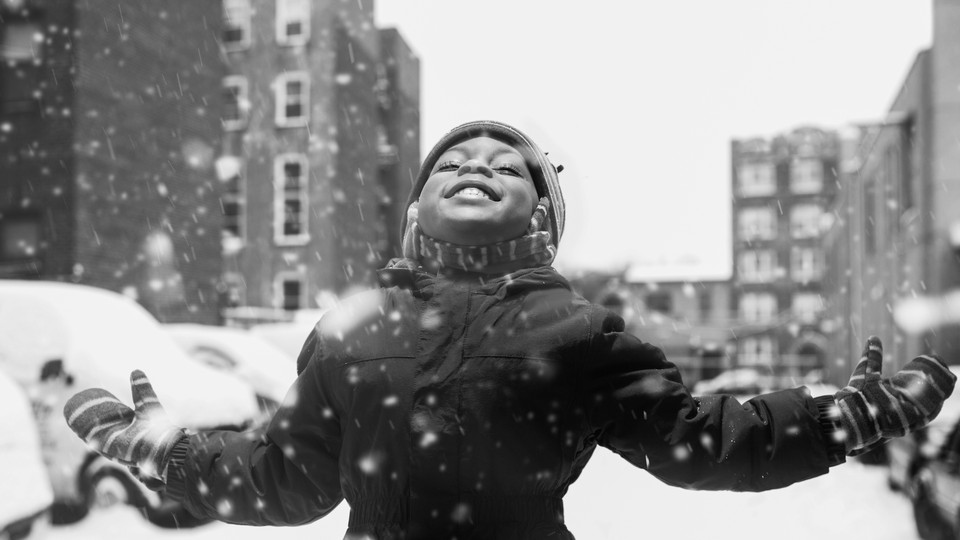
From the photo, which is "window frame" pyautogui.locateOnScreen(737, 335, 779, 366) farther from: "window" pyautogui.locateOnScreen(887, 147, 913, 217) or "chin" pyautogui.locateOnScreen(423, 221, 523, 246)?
"chin" pyautogui.locateOnScreen(423, 221, 523, 246)

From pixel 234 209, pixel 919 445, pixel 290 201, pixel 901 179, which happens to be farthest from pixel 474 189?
pixel 234 209

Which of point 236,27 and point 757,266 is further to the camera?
point 757,266

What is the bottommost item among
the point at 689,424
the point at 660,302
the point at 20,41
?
the point at 660,302

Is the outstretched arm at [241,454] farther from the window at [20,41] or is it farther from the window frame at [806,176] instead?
the window frame at [806,176]

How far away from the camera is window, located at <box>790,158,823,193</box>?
47.0 meters

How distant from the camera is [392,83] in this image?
2669cm

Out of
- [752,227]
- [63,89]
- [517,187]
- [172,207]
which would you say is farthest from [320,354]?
[752,227]

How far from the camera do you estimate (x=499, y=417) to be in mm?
1710

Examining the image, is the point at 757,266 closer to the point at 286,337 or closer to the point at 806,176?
the point at 806,176

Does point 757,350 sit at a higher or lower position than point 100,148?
lower

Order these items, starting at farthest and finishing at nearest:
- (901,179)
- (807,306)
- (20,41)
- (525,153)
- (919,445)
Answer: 1. (807,306)
2. (901,179)
3. (20,41)
4. (919,445)
5. (525,153)

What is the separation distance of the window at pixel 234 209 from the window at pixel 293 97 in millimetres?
2135

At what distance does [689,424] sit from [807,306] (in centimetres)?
4703

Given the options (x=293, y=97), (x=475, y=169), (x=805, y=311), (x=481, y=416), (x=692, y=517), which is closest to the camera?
(x=481, y=416)
